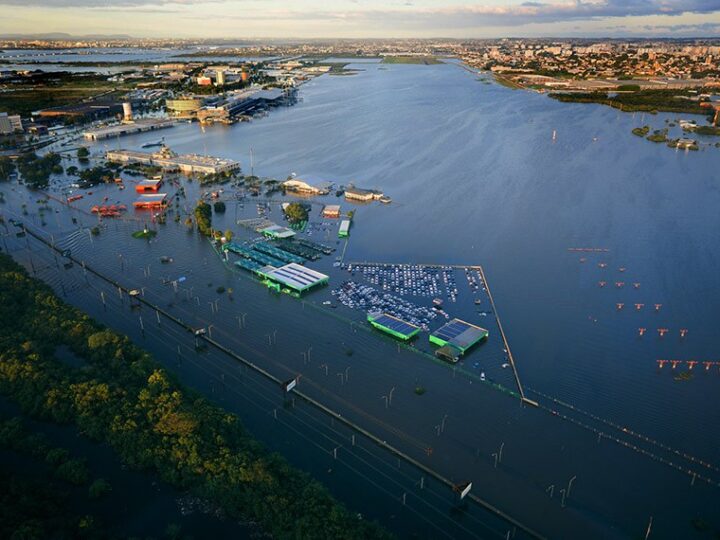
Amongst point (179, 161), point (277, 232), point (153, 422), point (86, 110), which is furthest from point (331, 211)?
point (86, 110)

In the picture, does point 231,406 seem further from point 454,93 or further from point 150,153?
point 454,93

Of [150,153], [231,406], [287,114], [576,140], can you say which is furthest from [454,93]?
[231,406]

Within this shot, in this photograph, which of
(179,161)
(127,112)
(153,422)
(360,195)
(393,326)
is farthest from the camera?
(127,112)

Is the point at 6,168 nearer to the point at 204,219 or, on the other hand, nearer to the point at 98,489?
the point at 204,219

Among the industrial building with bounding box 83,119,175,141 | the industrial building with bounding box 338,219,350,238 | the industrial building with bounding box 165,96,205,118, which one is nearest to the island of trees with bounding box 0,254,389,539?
the industrial building with bounding box 338,219,350,238

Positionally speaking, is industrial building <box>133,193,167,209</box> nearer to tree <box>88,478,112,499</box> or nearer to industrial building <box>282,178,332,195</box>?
industrial building <box>282,178,332,195</box>

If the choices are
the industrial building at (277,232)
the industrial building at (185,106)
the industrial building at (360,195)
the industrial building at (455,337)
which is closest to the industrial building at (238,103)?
the industrial building at (185,106)

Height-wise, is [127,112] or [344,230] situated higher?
[127,112]
